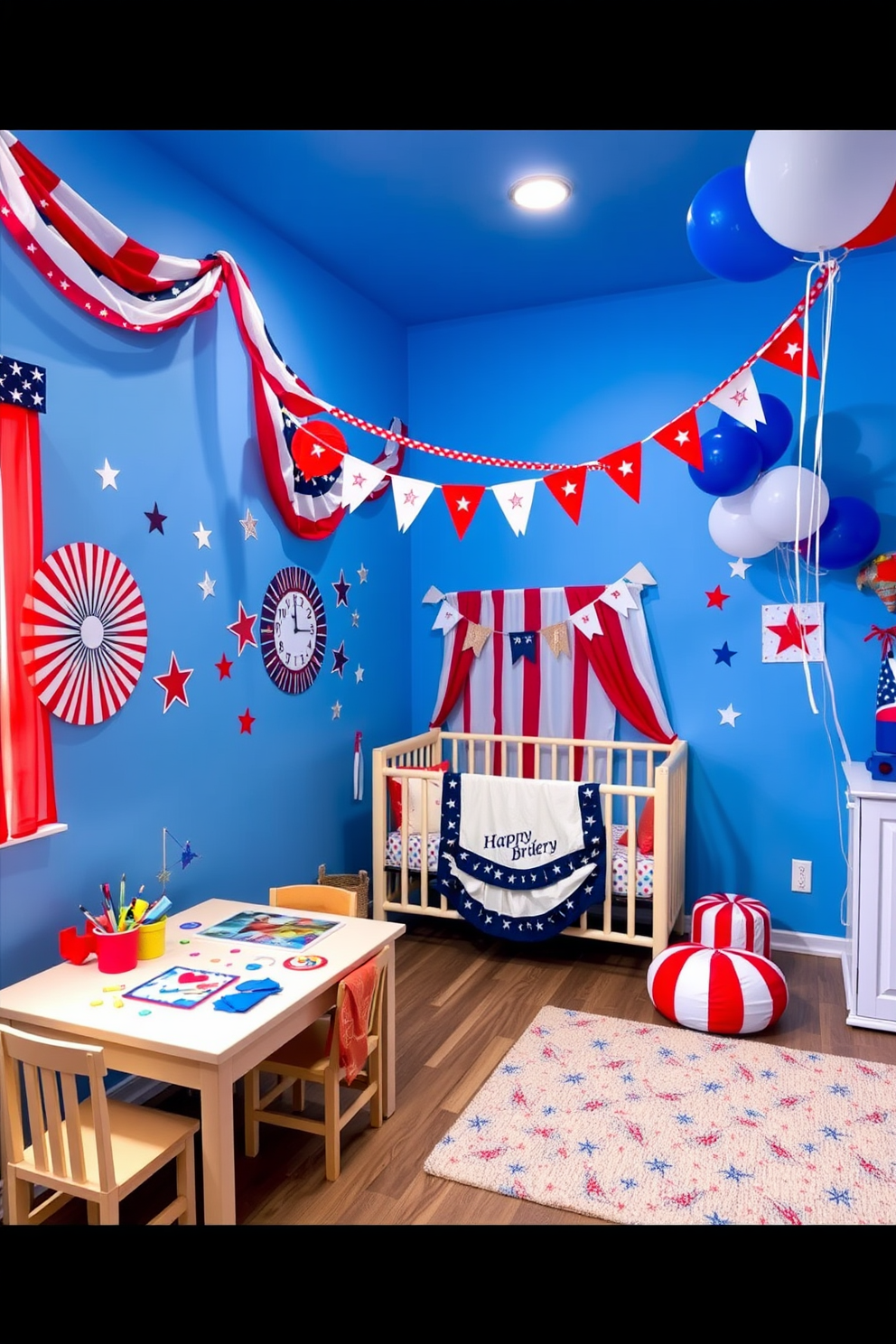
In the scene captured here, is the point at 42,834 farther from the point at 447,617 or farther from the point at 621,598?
the point at 621,598

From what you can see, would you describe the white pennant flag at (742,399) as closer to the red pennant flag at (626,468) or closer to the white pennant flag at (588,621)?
the red pennant flag at (626,468)

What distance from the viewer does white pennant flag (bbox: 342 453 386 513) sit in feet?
9.12

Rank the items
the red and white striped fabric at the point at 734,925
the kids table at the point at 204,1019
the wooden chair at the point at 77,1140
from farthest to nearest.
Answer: the red and white striped fabric at the point at 734,925 → the kids table at the point at 204,1019 → the wooden chair at the point at 77,1140

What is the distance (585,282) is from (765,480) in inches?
47.7

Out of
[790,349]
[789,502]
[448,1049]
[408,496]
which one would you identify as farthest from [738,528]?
[448,1049]

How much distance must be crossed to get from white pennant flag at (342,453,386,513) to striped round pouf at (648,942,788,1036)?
1786 mm

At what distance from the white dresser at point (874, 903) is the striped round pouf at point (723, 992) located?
292 mm

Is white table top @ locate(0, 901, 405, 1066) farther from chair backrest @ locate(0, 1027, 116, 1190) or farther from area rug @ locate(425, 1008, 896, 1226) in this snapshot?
area rug @ locate(425, 1008, 896, 1226)

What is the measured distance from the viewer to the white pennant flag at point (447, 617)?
3.96m

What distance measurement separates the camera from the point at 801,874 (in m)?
3.39

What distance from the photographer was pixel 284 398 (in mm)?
2859

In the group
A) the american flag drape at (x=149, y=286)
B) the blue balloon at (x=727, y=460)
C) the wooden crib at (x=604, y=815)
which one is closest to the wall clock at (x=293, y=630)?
the american flag drape at (x=149, y=286)

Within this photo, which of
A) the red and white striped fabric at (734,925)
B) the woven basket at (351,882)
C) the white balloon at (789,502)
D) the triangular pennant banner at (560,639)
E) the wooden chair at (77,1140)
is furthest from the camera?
the triangular pennant banner at (560,639)

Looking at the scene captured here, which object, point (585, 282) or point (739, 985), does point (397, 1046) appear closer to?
point (739, 985)
